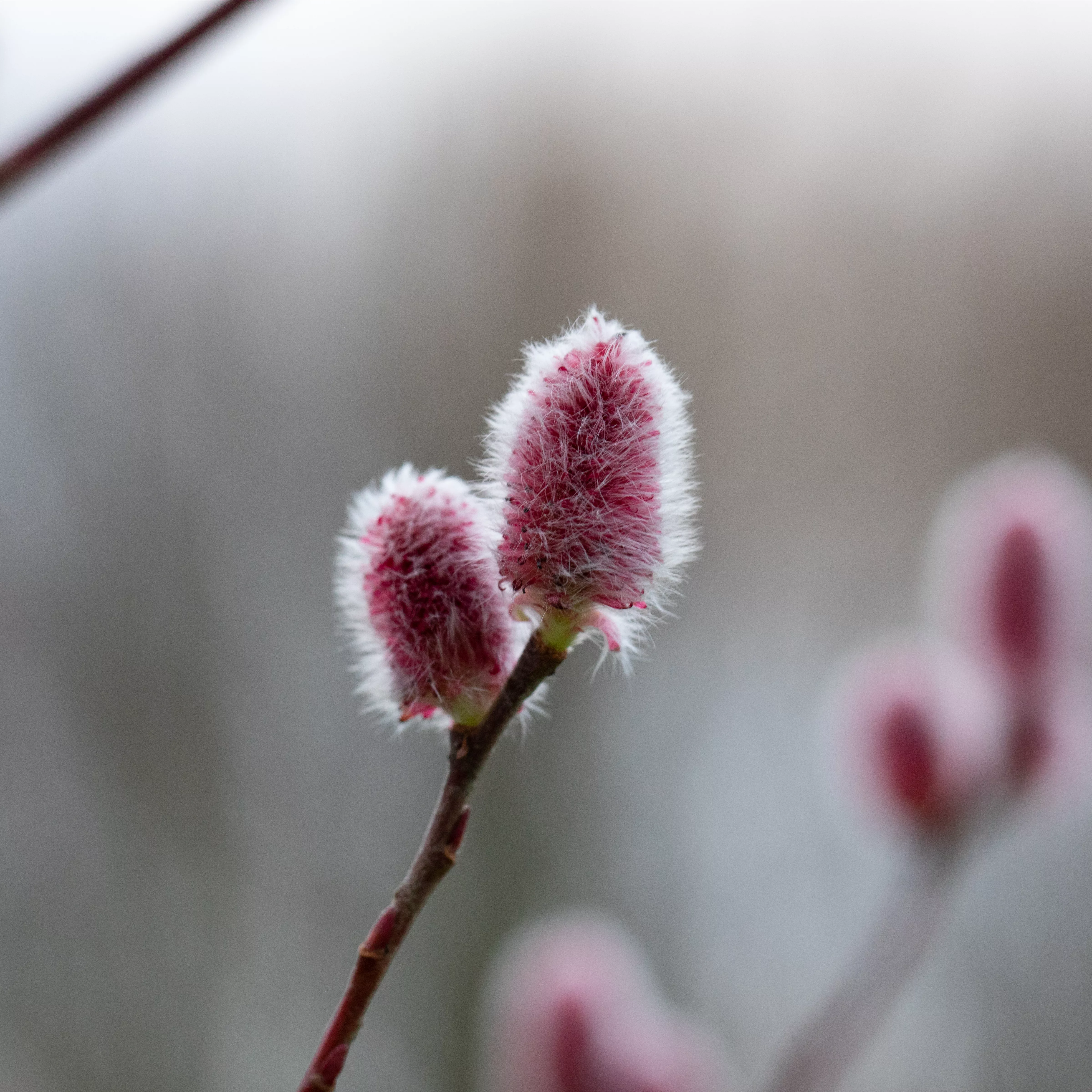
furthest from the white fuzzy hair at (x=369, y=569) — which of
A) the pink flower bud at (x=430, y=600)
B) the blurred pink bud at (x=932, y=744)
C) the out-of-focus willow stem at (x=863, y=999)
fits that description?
the blurred pink bud at (x=932, y=744)

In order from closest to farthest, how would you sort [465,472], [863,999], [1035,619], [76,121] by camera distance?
[76,121]
[863,999]
[1035,619]
[465,472]

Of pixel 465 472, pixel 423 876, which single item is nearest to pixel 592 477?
pixel 423 876

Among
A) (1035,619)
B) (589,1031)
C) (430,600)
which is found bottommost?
(589,1031)

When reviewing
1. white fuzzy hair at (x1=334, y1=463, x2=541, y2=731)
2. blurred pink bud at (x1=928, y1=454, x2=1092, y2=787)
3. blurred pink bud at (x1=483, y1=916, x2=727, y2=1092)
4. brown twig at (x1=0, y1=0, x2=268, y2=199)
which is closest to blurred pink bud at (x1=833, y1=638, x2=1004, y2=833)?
blurred pink bud at (x1=928, y1=454, x2=1092, y2=787)

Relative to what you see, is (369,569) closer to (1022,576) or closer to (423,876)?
(423,876)

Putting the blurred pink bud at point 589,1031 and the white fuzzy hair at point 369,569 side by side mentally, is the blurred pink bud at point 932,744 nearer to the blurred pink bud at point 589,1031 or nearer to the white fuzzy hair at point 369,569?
the blurred pink bud at point 589,1031

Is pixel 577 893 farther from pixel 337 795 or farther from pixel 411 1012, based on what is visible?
pixel 337 795
